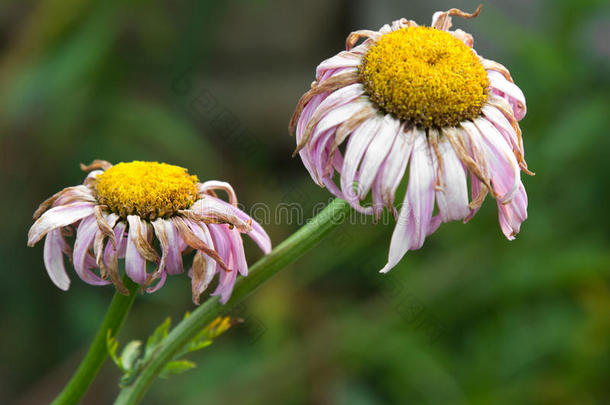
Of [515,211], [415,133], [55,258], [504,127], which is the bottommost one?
[515,211]

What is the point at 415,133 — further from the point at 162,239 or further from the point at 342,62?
the point at 162,239

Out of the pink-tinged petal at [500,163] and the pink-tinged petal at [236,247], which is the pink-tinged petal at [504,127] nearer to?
the pink-tinged petal at [500,163]

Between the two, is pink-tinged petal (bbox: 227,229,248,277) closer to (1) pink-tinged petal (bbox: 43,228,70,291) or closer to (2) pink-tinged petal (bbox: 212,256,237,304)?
Result: (2) pink-tinged petal (bbox: 212,256,237,304)

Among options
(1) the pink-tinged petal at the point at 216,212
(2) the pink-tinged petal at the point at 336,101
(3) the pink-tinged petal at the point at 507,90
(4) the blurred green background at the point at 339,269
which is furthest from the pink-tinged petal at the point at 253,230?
(4) the blurred green background at the point at 339,269

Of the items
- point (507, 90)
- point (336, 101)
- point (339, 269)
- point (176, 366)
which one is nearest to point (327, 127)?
point (336, 101)

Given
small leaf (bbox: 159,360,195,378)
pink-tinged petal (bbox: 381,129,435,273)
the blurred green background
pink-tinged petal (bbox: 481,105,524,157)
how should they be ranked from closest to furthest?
pink-tinged petal (bbox: 381,129,435,273)
pink-tinged petal (bbox: 481,105,524,157)
small leaf (bbox: 159,360,195,378)
the blurred green background

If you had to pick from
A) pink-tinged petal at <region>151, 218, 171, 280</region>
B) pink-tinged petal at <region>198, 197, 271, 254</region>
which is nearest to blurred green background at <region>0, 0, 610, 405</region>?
pink-tinged petal at <region>198, 197, 271, 254</region>
